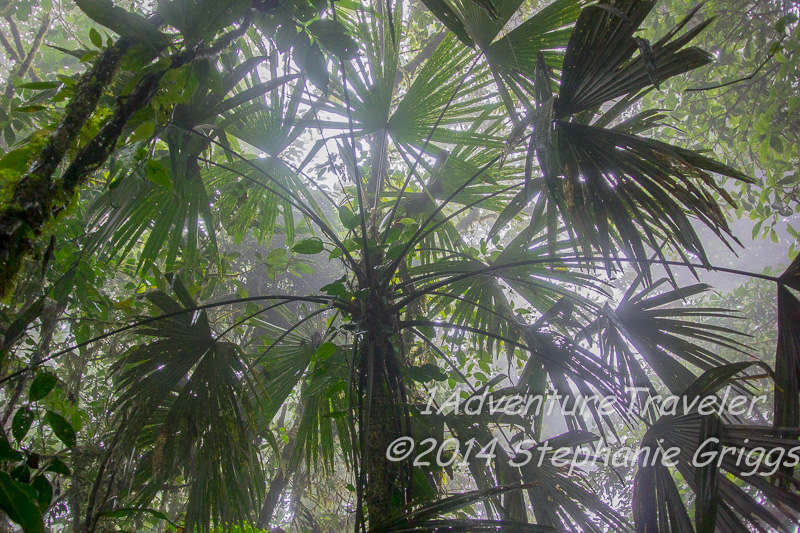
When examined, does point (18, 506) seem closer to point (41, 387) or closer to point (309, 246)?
point (41, 387)

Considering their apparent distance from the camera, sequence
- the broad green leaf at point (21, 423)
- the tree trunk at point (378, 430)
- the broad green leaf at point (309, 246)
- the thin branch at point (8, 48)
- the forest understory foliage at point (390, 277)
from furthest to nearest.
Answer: the thin branch at point (8, 48)
the broad green leaf at point (309, 246)
the tree trunk at point (378, 430)
the forest understory foliage at point (390, 277)
the broad green leaf at point (21, 423)

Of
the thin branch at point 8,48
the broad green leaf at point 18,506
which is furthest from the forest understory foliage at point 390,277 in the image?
the thin branch at point 8,48

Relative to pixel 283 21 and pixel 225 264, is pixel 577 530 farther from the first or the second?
pixel 225 264

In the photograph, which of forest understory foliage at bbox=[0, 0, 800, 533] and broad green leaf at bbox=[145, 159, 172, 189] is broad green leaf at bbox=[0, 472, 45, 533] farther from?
broad green leaf at bbox=[145, 159, 172, 189]

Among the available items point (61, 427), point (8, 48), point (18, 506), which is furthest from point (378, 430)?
point (8, 48)

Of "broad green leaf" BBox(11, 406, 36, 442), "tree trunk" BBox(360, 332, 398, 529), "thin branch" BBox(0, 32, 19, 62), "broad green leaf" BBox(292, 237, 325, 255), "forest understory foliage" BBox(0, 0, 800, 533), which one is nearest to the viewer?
"broad green leaf" BBox(11, 406, 36, 442)

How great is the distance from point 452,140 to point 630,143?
0.97 meters

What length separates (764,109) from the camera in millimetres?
3822

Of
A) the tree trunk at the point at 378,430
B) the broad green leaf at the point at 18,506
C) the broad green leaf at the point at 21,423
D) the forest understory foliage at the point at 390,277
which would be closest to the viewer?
the broad green leaf at the point at 18,506

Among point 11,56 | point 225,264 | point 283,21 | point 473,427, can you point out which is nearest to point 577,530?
point 473,427

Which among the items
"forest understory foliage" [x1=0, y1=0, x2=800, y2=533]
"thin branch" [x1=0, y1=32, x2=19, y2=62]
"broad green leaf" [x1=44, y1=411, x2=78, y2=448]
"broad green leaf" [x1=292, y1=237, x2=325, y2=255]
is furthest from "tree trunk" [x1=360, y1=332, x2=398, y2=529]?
"thin branch" [x1=0, y1=32, x2=19, y2=62]

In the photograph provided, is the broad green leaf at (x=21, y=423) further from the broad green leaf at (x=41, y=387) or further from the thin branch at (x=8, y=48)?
the thin branch at (x=8, y=48)

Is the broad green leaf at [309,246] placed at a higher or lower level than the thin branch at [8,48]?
lower

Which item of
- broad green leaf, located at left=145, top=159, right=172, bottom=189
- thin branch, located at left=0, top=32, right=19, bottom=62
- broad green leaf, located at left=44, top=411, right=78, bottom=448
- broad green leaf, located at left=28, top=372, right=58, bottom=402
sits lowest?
broad green leaf, located at left=44, top=411, right=78, bottom=448
